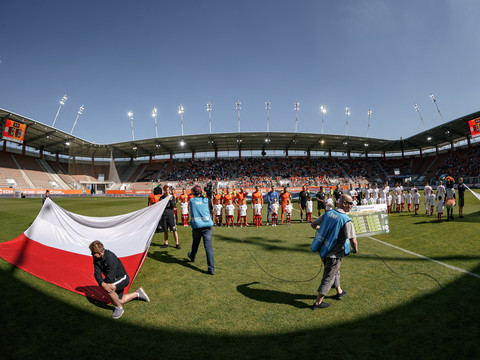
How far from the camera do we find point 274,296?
164 inches

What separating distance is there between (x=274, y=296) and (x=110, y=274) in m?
2.89

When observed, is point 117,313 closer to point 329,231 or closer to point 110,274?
point 110,274

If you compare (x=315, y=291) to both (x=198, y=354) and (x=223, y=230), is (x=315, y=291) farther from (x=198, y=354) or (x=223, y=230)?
(x=223, y=230)

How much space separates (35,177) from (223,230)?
168 feet

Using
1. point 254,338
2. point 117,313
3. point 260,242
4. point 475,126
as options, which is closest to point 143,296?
point 117,313

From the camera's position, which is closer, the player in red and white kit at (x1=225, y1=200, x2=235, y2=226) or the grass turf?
the grass turf

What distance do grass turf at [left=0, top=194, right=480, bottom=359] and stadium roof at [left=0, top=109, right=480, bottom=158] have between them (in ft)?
123

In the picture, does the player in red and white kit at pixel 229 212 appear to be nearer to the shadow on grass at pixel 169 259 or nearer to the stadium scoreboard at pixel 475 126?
the shadow on grass at pixel 169 259

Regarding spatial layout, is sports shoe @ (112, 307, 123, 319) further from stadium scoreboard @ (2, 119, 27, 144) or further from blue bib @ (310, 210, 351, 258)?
stadium scoreboard @ (2, 119, 27, 144)

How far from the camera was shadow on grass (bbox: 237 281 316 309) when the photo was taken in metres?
3.95

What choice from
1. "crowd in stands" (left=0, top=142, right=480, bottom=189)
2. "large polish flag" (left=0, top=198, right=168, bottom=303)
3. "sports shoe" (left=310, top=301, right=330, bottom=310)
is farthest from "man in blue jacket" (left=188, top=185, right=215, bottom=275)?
"crowd in stands" (left=0, top=142, right=480, bottom=189)

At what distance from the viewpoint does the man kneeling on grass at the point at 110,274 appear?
11.5ft

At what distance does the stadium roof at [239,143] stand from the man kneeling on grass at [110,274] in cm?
3882

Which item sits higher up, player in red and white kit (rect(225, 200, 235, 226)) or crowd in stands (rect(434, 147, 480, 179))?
crowd in stands (rect(434, 147, 480, 179))
